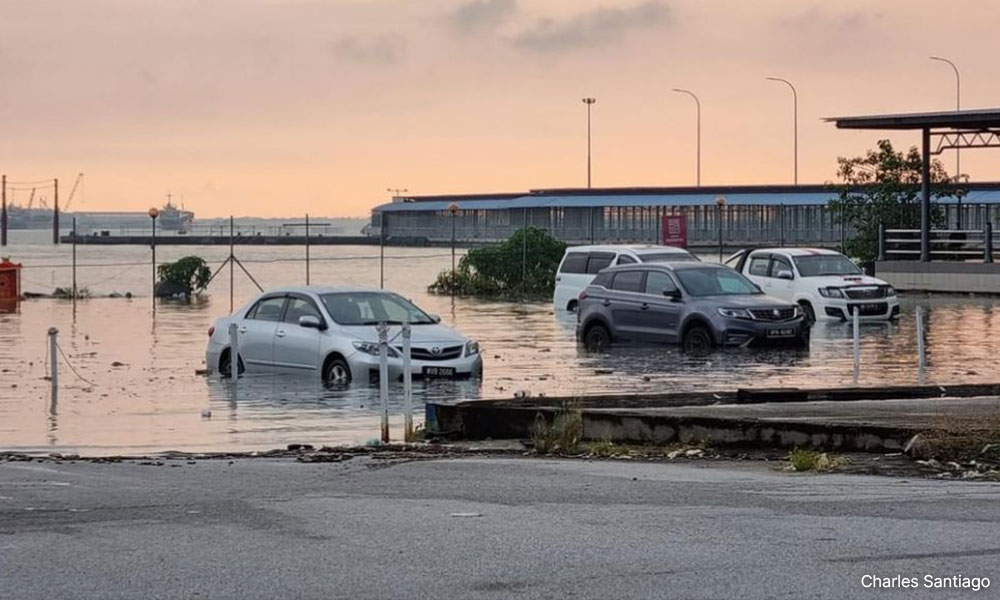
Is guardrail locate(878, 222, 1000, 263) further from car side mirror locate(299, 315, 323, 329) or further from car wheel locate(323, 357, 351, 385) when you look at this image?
car wheel locate(323, 357, 351, 385)

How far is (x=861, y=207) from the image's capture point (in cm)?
5797

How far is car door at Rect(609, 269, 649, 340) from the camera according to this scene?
32.8 m

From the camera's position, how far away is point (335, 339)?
81.5 ft

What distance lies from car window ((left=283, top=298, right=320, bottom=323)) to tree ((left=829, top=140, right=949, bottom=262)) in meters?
33.4

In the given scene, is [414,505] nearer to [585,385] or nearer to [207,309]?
[585,385]

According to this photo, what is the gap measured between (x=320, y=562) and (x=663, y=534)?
2.02 metres

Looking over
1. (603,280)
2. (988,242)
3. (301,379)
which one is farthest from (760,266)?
(301,379)

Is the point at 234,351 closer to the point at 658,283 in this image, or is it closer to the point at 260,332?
the point at 260,332

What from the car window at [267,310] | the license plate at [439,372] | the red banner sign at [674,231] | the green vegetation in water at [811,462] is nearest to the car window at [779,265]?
the car window at [267,310]

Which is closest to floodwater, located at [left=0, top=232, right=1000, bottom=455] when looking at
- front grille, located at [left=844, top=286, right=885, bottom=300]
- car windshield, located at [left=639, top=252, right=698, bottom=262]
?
front grille, located at [left=844, top=286, right=885, bottom=300]

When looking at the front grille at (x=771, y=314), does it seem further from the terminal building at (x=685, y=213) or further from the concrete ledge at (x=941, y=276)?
the terminal building at (x=685, y=213)

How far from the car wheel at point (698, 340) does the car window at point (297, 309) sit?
789cm

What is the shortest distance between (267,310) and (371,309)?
163 centimetres

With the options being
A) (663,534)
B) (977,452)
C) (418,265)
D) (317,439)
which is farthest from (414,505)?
(418,265)
